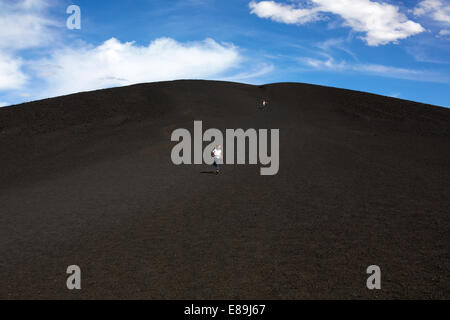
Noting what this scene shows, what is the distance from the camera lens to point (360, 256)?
31.6ft

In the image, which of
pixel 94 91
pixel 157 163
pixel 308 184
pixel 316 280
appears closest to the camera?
pixel 316 280

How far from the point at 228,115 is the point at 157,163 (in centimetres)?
1656

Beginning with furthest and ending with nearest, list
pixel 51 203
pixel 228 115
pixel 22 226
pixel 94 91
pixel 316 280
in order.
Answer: pixel 94 91
pixel 228 115
pixel 51 203
pixel 22 226
pixel 316 280

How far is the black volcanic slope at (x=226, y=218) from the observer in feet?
28.1

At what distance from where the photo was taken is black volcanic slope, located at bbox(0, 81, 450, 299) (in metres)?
8.58

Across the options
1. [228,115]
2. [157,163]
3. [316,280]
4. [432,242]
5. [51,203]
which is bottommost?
[316,280]

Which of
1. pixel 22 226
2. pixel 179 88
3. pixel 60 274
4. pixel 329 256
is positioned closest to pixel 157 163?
pixel 22 226

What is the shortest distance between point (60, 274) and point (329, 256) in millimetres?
7268

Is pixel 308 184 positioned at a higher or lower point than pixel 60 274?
higher

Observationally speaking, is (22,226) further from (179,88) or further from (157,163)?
(179,88)

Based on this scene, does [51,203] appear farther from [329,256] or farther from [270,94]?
[270,94]

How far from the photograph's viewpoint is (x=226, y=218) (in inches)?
500

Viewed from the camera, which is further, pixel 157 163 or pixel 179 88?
pixel 179 88

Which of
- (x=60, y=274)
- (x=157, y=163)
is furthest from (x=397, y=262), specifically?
(x=157, y=163)
